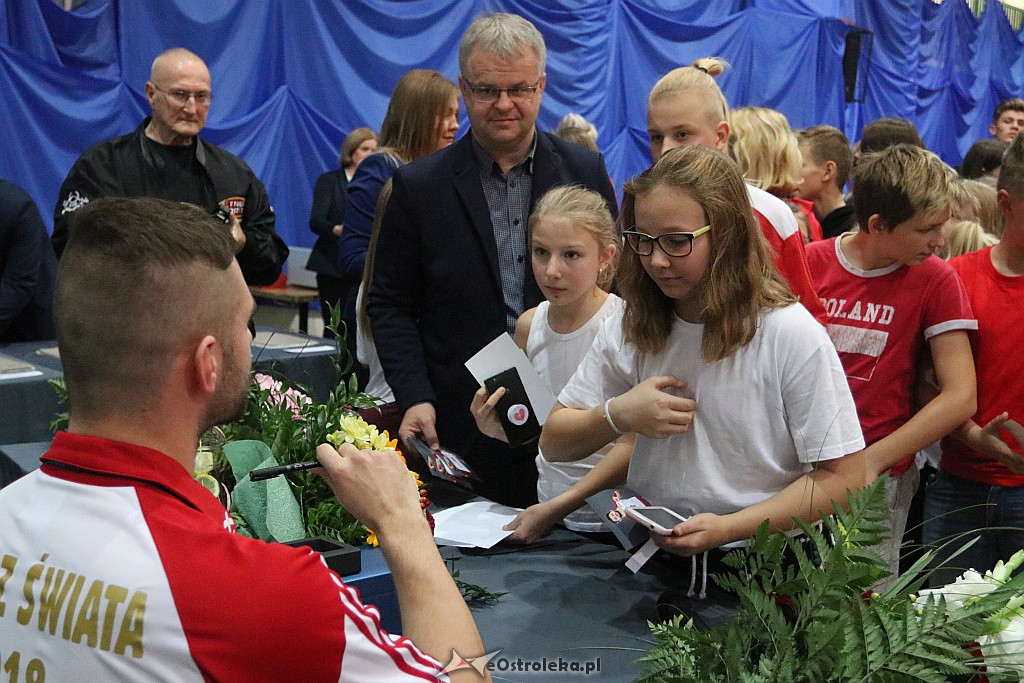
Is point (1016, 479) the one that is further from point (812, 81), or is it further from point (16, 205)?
point (812, 81)

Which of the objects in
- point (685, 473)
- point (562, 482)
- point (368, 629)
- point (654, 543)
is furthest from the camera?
point (562, 482)

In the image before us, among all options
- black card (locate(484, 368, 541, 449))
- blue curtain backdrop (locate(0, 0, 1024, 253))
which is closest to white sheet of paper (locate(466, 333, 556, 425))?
black card (locate(484, 368, 541, 449))

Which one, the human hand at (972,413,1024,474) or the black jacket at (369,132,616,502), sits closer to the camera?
the human hand at (972,413,1024,474)

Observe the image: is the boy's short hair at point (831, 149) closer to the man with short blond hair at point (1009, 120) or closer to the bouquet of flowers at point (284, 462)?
the bouquet of flowers at point (284, 462)

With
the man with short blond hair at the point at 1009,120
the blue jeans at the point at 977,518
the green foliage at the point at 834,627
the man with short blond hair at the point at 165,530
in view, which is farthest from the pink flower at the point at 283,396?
the man with short blond hair at the point at 1009,120

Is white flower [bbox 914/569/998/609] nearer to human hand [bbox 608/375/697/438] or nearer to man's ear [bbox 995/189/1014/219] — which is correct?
human hand [bbox 608/375/697/438]

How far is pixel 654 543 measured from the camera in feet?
5.76

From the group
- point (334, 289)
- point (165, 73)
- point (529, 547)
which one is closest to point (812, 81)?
point (334, 289)

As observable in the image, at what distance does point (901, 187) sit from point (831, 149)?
1.80 m

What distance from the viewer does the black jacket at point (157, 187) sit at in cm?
384

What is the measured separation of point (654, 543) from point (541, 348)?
97 centimetres

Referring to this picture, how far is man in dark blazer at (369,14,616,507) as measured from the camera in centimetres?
273

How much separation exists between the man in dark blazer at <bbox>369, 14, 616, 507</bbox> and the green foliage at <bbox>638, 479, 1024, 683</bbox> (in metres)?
Answer: 1.45

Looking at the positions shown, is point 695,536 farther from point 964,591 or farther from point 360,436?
point 360,436
